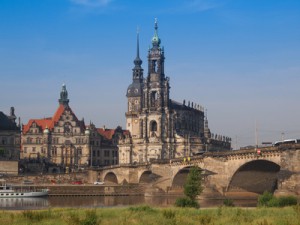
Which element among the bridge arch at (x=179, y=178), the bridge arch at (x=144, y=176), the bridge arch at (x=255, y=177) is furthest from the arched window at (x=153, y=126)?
the bridge arch at (x=255, y=177)

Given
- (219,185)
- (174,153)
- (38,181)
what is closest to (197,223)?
(219,185)

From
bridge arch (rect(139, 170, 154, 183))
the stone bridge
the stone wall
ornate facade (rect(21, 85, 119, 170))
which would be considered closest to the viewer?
the stone bridge

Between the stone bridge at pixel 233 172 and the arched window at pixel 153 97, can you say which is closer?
the stone bridge at pixel 233 172

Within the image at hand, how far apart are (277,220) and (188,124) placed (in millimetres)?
120034

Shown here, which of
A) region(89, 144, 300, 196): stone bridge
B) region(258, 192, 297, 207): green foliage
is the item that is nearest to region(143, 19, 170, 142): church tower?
region(89, 144, 300, 196): stone bridge

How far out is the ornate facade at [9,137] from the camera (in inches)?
5428

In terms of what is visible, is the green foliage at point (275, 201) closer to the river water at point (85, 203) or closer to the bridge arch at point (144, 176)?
the river water at point (85, 203)

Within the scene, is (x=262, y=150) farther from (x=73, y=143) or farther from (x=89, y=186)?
(x=73, y=143)

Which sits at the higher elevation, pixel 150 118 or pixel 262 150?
pixel 150 118

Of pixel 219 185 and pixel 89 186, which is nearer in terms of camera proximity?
pixel 219 185

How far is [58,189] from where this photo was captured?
331 feet

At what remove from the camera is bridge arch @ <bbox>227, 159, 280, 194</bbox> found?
8199 cm

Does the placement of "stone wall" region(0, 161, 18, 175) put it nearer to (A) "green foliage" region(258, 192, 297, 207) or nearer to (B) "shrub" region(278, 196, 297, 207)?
(A) "green foliage" region(258, 192, 297, 207)

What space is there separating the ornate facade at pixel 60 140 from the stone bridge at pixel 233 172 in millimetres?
28452
